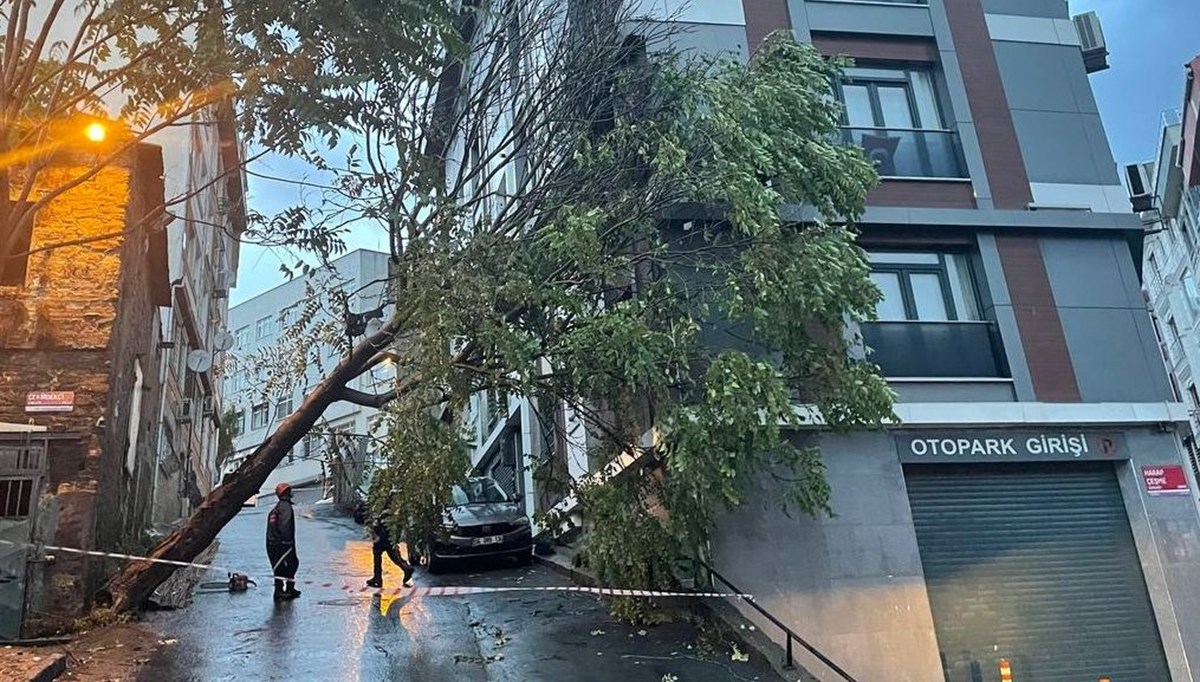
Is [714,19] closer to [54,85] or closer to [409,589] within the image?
[54,85]

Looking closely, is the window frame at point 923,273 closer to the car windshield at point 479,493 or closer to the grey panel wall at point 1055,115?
the grey panel wall at point 1055,115

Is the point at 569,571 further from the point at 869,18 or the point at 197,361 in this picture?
the point at 197,361

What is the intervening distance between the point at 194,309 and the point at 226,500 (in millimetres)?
12280

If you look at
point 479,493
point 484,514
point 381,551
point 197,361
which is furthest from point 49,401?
point 197,361

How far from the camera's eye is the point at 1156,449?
41.4 feet

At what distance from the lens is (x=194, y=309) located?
21.9 meters

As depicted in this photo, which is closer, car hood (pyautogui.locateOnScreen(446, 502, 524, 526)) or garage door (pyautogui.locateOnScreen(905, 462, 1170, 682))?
garage door (pyautogui.locateOnScreen(905, 462, 1170, 682))

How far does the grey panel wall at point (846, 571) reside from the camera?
10992 millimetres

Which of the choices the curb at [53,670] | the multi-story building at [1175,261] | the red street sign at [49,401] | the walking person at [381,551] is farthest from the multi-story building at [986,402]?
the multi-story building at [1175,261]

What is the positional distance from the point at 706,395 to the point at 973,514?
4.78 meters

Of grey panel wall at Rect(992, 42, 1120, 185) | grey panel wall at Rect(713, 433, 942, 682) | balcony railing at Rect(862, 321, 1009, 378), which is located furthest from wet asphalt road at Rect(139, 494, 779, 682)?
grey panel wall at Rect(992, 42, 1120, 185)

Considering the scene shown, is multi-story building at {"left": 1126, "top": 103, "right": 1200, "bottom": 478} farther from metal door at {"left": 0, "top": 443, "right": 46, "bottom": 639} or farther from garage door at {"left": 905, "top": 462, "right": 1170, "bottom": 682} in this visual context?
metal door at {"left": 0, "top": 443, "right": 46, "bottom": 639}

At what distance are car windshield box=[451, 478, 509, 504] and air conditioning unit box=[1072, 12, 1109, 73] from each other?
12.9m

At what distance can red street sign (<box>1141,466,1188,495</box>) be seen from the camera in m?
12.4
